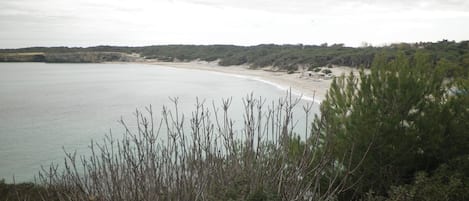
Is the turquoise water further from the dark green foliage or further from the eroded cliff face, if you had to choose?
the eroded cliff face

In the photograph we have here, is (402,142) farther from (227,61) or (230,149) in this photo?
(227,61)

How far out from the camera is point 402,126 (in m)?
7.96

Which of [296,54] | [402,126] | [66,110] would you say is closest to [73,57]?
[296,54]

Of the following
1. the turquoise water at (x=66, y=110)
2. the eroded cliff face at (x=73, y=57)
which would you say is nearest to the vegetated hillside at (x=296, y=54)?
the eroded cliff face at (x=73, y=57)

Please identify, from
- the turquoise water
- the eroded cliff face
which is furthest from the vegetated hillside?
the turquoise water

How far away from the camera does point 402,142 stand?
308 inches

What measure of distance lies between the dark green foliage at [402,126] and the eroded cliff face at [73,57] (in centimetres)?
9431

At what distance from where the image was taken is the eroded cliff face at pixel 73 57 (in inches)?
3999

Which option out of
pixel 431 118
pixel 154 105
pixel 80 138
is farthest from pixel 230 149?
pixel 154 105

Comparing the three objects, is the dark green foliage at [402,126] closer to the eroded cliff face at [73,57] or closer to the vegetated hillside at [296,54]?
the vegetated hillside at [296,54]

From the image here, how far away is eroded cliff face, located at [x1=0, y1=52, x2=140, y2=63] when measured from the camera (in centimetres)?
10156

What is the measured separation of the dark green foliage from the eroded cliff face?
3713 inches

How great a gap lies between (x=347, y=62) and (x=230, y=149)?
4112cm

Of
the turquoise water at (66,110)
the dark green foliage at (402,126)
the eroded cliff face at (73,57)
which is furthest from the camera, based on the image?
the eroded cliff face at (73,57)
